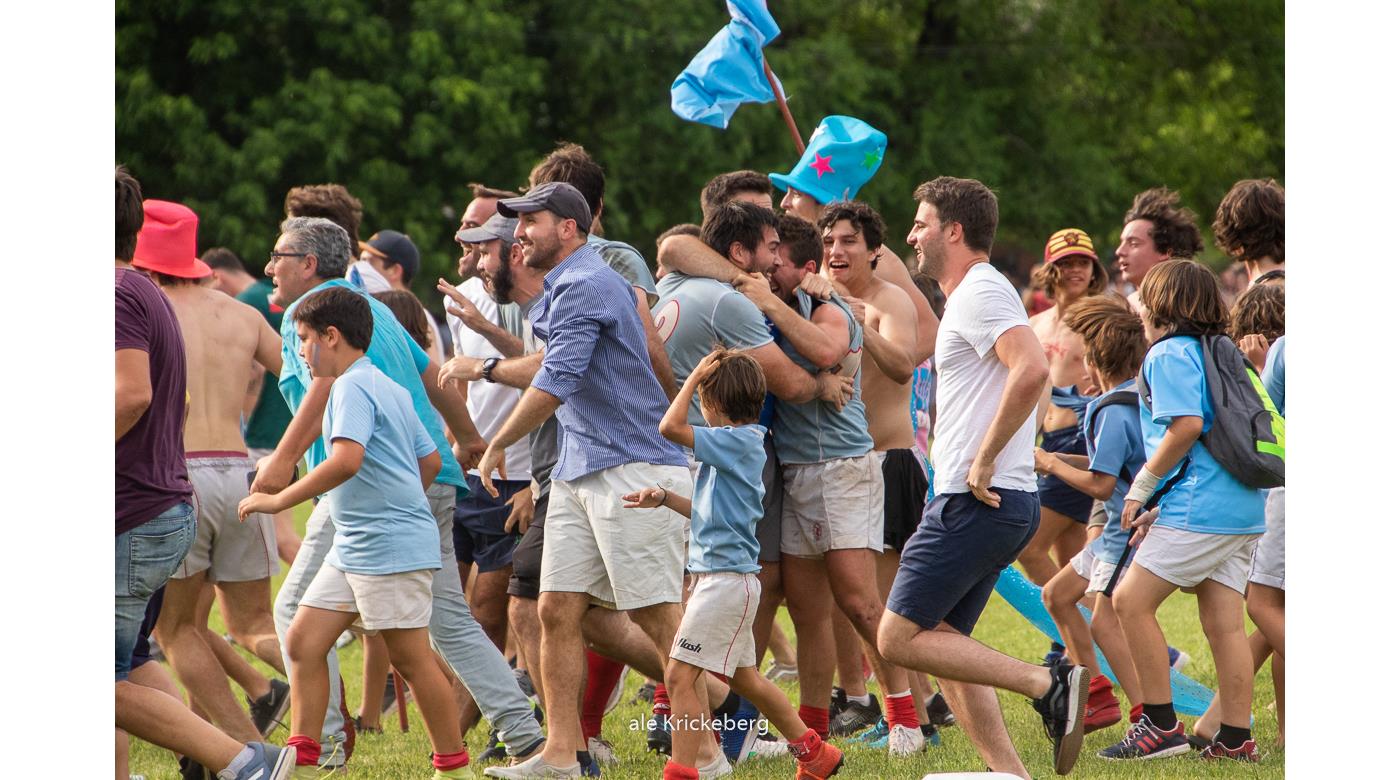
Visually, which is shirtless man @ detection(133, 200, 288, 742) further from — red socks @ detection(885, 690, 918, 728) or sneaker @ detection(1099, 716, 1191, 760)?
sneaker @ detection(1099, 716, 1191, 760)

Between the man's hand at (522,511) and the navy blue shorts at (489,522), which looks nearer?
the man's hand at (522,511)

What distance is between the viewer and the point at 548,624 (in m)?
5.71

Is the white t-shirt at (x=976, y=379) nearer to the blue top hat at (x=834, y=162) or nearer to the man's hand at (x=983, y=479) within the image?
Result: the man's hand at (x=983, y=479)

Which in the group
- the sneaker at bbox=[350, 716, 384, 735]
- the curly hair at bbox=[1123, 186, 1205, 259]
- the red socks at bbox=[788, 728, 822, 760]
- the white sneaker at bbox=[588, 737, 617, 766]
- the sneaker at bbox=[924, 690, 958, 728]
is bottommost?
the sneaker at bbox=[350, 716, 384, 735]

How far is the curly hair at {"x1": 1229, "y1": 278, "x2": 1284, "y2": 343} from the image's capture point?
6.66 meters

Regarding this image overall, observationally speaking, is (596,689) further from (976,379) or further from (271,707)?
(976,379)

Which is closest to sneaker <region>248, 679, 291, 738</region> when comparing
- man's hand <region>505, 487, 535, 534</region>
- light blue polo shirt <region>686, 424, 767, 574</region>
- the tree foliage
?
man's hand <region>505, 487, 535, 534</region>

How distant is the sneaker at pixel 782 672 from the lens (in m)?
8.13

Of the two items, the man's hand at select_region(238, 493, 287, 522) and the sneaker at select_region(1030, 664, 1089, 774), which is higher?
the man's hand at select_region(238, 493, 287, 522)

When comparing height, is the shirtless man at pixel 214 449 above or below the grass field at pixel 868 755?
above

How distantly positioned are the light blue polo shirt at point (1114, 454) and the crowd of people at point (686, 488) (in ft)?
0.05

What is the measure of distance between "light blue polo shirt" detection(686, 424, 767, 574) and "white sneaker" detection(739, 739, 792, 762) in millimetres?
1119

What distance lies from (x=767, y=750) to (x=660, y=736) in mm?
412

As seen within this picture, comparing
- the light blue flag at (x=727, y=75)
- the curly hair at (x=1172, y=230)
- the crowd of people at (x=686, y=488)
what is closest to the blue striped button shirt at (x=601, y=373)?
the crowd of people at (x=686, y=488)
